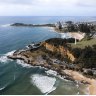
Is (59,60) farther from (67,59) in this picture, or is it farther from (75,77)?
(75,77)

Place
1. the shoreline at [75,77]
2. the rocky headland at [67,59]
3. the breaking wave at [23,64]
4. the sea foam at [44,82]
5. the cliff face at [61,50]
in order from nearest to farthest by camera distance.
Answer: the sea foam at [44,82]
the shoreline at [75,77]
the rocky headland at [67,59]
the breaking wave at [23,64]
the cliff face at [61,50]

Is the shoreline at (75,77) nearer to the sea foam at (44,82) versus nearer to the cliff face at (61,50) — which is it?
the sea foam at (44,82)

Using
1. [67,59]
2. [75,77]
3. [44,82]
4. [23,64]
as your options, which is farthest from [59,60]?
[44,82]

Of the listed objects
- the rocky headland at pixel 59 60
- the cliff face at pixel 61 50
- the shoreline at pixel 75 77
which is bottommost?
the shoreline at pixel 75 77

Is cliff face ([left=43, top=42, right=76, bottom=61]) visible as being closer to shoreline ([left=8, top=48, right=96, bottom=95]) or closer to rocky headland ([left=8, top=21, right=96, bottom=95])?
rocky headland ([left=8, top=21, right=96, bottom=95])

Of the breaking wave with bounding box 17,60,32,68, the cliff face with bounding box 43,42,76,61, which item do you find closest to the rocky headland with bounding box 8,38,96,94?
the cliff face with bounding box 43,42,76,61

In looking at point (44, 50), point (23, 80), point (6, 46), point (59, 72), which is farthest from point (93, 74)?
point (6, 46)

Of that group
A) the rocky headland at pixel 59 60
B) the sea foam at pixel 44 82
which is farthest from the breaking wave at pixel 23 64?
the sea foam at pixel 44 82

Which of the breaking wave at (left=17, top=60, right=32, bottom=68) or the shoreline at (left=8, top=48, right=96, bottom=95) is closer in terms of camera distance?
the shoreline at (left=8, top=48, right=96, bottom=95)
